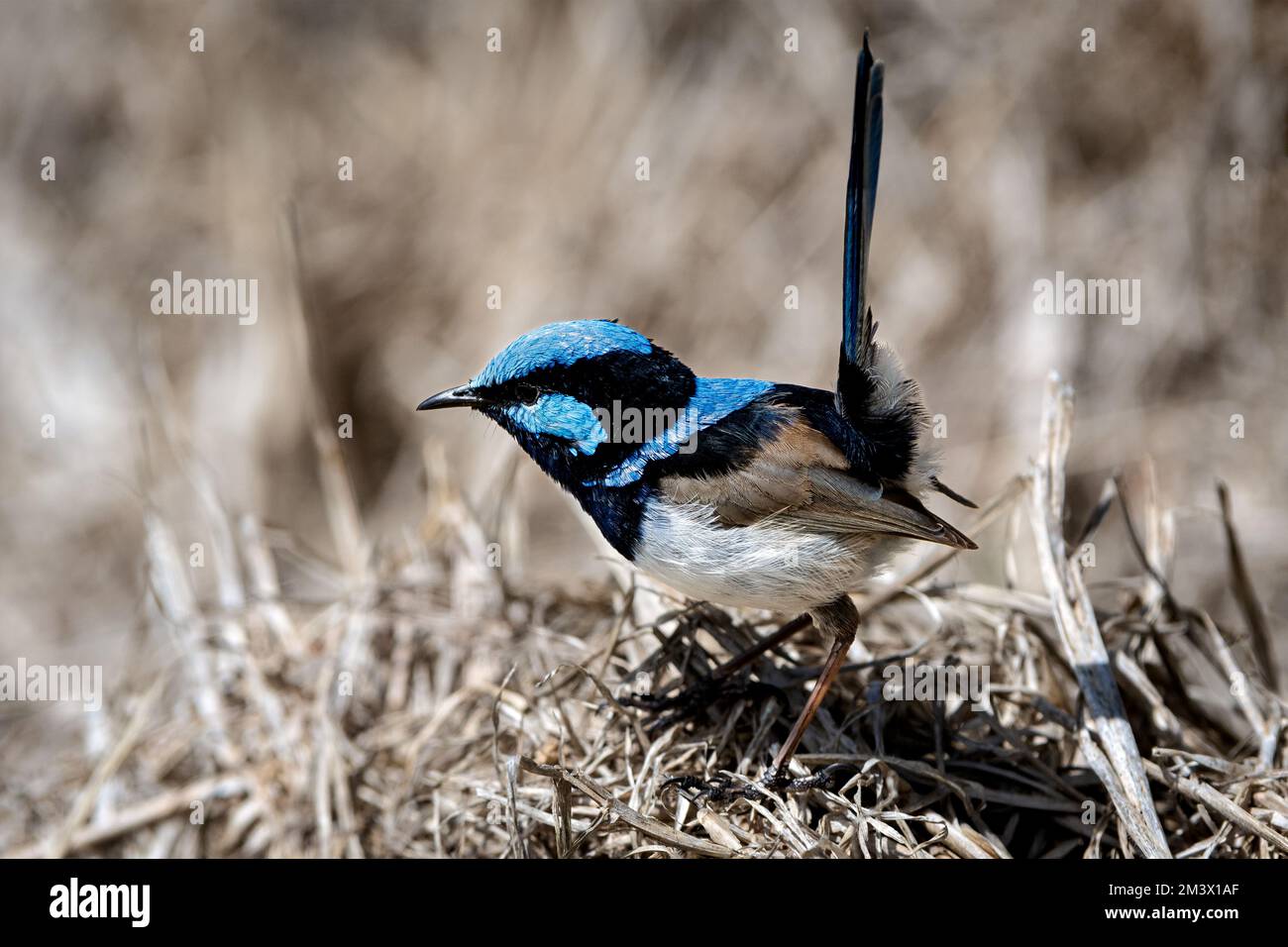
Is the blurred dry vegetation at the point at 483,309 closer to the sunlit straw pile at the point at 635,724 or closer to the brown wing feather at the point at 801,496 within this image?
the sunlit straw pile at the point at 635,724

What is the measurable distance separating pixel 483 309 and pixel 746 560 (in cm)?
455

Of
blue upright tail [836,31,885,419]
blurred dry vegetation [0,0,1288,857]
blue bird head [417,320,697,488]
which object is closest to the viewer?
blue upright tail [836,31,885,419]

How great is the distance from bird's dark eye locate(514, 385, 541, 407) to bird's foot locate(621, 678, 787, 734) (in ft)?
2.88

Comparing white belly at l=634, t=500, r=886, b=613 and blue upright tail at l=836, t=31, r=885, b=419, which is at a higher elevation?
blue upright tail at l=836, t=31, r=885, b=419

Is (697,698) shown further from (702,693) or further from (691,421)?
(691,421)

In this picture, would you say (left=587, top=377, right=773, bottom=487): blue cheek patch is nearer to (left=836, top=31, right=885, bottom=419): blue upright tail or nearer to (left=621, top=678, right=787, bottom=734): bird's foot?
(left=836, top=31, right=885, bottom=419): blue upright tail

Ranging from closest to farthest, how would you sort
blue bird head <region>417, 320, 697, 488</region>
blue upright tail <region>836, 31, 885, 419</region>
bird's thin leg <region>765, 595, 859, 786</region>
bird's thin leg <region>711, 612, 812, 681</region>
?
blue upright tail <region>836, 31, 885, 419</region> → bird's thin leg <region>765, 595, 859, 786</region> → blue bird head <region>417, 320, 697, 488</region> → bird's thin leg <region>711, 612, 812, 681</region>

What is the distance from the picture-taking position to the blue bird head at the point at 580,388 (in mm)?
3367

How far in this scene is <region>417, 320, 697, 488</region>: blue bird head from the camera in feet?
11.0

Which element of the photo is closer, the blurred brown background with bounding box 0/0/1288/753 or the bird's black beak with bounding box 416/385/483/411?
the bird's black beak with bounding box 416/385/483/411

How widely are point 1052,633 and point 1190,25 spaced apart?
165 inches

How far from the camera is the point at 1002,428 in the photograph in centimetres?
646

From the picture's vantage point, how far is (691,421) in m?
3.46

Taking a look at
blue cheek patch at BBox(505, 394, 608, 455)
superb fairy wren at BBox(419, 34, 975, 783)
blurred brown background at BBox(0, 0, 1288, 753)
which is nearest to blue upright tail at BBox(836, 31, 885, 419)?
superb fairy wren at BBox(419, 34, 975, 783)
